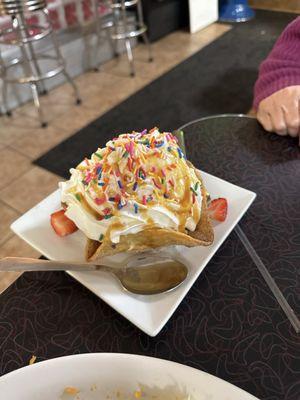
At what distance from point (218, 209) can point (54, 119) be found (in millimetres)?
2036

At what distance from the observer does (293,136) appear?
3.30ft

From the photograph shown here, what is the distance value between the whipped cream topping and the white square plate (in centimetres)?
5

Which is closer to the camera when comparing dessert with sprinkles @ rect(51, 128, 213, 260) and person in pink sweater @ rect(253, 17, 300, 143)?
dessert with sprinkles @ rect(51, 128, 213, 260)

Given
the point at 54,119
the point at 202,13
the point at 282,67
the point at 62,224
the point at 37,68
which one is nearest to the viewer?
the point at 62,224

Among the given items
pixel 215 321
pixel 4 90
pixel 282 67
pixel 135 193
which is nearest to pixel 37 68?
pixel 4 90

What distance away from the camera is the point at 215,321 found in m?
0.64

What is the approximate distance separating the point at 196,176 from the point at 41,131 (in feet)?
6.23

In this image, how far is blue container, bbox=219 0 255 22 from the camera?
369 centimetres

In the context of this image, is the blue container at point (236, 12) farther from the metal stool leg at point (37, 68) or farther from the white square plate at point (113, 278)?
the white square plate at point (113, 278)

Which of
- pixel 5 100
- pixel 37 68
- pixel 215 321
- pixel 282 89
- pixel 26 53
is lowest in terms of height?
pixel 5 100

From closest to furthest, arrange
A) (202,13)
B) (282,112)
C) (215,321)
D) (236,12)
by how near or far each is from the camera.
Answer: (215,321) → (282,112) → (202,13) → (236,12)

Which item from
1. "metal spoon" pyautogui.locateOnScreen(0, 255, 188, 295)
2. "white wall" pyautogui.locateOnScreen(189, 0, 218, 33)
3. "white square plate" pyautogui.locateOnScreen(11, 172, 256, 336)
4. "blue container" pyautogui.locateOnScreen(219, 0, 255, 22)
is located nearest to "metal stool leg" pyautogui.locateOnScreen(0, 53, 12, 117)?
"white wall" pyautogui.locateOnScreen(189, 0, 218, 33)

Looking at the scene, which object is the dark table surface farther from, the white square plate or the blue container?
the blue container

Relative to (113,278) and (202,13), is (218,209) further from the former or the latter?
(202,13)
